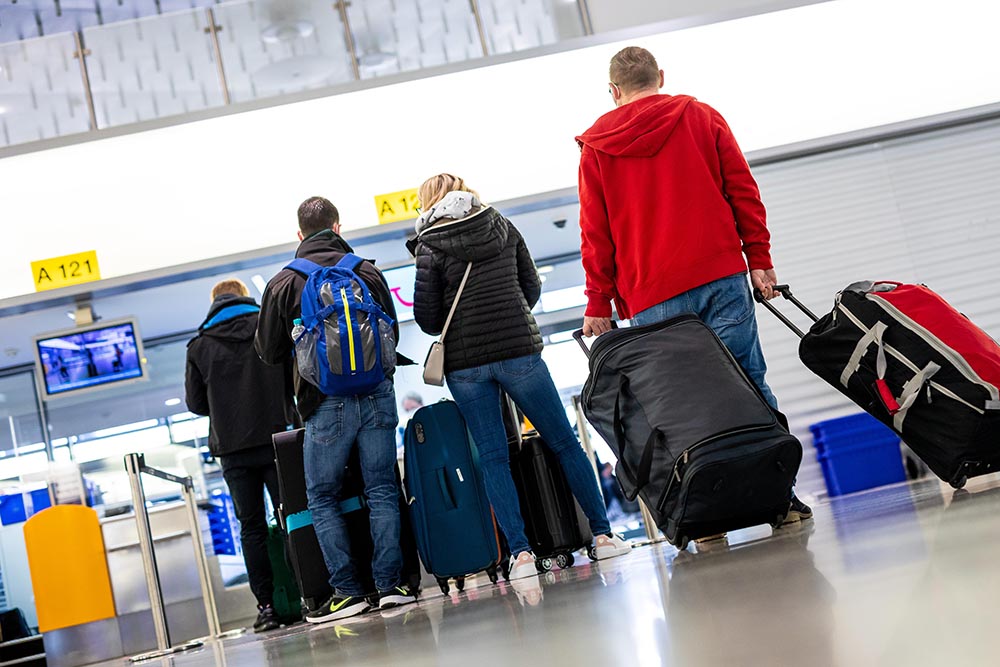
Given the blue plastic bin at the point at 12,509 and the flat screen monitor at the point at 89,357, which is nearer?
the flat screen monitor at the point at 89,357

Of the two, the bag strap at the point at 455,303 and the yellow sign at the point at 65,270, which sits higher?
the yellow sign at the point at 65,270

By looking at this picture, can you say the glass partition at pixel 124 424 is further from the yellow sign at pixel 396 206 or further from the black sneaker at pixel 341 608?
the black sneaker at pixel 341 608

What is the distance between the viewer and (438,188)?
4535 mm

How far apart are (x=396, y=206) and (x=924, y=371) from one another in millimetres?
4757

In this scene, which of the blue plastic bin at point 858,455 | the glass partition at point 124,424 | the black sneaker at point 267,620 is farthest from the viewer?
the glass partition at point 124,424

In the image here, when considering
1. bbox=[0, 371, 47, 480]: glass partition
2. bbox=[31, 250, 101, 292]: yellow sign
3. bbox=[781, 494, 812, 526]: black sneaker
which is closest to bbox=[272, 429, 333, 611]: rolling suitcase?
bbox=[781, 494, 812, 526]: black sneaker

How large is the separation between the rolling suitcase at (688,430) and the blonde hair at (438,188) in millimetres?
1516

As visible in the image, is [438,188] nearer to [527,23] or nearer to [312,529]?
[312,529]

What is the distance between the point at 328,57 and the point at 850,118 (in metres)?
3.81

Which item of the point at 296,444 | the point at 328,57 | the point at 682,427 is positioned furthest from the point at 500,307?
the point at 328,57

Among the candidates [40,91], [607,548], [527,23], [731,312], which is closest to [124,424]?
[40,91]

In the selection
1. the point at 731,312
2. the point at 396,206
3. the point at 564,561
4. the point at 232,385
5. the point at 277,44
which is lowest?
the point at 564,561

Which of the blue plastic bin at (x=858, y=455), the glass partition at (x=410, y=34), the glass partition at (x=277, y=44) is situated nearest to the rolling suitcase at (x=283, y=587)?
the glass partition at (x=277, y=44)

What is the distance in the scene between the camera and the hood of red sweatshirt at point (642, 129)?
11.7ft
